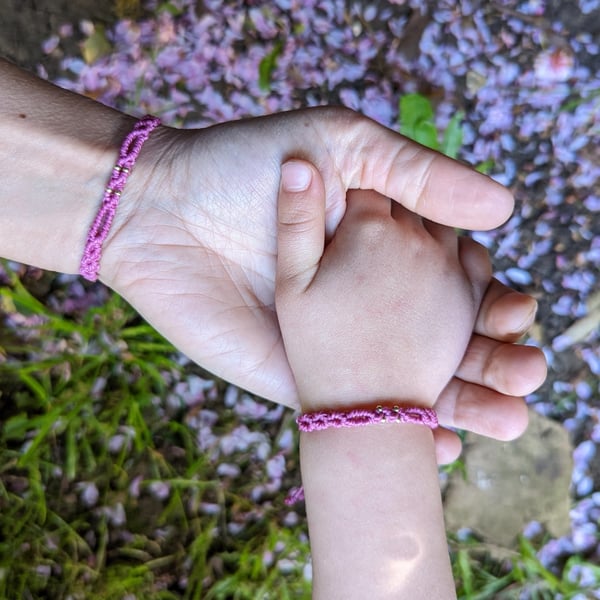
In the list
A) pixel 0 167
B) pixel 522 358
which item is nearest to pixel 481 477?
pixel 522 358

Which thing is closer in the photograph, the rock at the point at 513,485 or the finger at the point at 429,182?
the finger at the point at 429,182

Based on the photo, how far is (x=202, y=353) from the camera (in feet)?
5.71

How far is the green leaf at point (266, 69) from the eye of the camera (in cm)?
229

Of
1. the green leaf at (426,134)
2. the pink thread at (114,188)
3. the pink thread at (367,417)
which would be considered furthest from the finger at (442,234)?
the pink thread at (114,188)

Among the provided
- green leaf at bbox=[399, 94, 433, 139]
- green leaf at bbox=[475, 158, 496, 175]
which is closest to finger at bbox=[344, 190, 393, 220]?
green leaf at bbox=[399, 94, 433, 139]

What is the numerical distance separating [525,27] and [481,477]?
1.55m

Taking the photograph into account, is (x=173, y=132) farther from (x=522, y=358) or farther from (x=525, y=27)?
(x=525, y=27)

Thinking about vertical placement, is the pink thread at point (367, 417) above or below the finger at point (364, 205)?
below

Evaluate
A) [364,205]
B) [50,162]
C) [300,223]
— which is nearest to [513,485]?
[364,205]

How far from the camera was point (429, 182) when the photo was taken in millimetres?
1401

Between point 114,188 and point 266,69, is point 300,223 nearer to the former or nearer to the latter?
point 114,188

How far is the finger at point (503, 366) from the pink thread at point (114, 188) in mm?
930

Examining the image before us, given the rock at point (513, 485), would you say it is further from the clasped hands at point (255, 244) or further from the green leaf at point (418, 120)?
the green leaf at point (418, 120)

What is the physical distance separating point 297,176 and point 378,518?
29.2 inches
